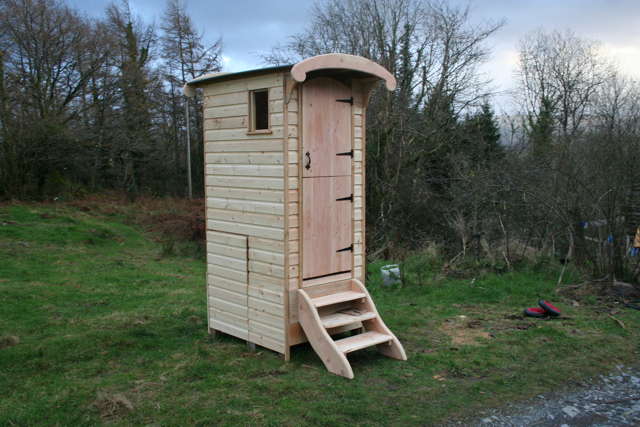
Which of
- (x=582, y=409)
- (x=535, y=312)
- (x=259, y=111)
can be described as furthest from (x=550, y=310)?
(x=259, y=111)

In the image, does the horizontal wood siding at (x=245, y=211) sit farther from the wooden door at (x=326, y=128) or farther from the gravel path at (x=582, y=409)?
the gravel path at (x=582, y=409)

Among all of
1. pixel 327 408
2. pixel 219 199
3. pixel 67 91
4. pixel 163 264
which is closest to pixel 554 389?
pixel 327 408

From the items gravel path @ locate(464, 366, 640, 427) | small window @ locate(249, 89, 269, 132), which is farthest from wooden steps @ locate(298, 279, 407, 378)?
small window @ locate(249, 89, 269, 132)

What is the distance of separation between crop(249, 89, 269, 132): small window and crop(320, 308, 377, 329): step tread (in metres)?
2.04

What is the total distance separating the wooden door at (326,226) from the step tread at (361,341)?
0.73 m

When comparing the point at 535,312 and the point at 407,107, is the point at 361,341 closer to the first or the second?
the point at 535,312

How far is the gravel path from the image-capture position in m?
4.26

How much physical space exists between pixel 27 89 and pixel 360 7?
1281cm

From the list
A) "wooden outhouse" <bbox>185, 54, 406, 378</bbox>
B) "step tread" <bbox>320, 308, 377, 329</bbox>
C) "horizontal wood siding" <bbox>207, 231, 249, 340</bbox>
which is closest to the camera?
"wooden outhouse" <bbox>185, 54, 406, 378</bbox>

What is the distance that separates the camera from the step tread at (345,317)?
215 inches

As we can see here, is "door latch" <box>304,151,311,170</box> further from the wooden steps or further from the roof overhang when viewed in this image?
the wooden steps

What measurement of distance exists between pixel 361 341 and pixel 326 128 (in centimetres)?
216

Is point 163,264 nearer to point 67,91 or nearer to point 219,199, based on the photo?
point 219,199

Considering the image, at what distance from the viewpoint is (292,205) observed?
5.37 m
